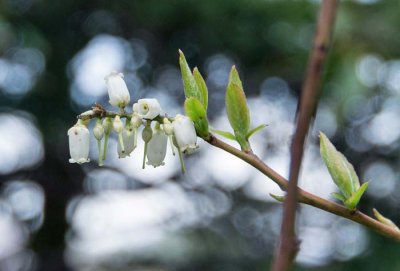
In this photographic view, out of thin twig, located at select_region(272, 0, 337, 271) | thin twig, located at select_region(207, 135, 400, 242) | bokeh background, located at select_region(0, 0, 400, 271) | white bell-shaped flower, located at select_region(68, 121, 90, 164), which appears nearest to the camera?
thin twig, located at select_region(272, 0, 337, 271)

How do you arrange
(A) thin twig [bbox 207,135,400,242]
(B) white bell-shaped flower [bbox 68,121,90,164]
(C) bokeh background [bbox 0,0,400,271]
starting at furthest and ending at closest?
1. (C) bokeh background [bbox 0,0,400,271]
2. (B) white bell-shaped flower [bbox 68,121,90,164]
3. (A) thin twig [bbox 207,135,400,242]

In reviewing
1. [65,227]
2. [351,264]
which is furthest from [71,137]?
[65,227]

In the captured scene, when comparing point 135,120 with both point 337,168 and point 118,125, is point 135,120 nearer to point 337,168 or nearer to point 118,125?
point 118,125

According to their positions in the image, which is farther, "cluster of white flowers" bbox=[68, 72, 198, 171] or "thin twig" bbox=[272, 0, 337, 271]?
"cluster of white flowers" bbox=[68, 72, 198, 171]

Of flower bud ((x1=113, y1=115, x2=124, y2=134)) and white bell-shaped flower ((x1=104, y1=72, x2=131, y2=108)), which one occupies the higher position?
white bell-shaped flower ((x1=104, y1=72, x2=131, y2=108))

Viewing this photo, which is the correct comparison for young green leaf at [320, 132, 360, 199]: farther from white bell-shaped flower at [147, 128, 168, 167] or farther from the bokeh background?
the bokeh background

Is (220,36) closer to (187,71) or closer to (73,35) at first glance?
(73,35)

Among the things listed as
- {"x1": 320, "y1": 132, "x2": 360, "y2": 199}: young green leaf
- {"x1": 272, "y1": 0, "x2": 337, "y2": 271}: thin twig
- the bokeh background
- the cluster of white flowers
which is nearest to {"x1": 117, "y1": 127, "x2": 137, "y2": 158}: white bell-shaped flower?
the cluster of white flowers
